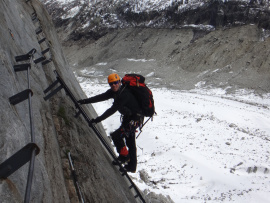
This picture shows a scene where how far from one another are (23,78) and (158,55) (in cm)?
4838

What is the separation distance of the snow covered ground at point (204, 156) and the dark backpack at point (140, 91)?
4673 mm

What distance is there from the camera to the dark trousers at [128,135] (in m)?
5.66

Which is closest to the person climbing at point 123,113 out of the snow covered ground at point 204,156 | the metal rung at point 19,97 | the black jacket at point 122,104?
the black jacket at point 122,104

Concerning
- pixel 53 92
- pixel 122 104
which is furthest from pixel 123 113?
pixel 53 92

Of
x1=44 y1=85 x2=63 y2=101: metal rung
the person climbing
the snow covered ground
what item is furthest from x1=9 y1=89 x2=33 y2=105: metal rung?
the snow covered ground

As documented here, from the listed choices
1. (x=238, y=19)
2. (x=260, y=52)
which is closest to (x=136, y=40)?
(x=238, y=19)

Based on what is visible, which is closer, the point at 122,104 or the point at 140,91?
the point at 122,104

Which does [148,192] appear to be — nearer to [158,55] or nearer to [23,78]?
[23,78]

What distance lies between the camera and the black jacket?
5.14 m

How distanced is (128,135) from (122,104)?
934 millimetres

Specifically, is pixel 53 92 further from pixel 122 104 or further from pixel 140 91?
pixel 140 91

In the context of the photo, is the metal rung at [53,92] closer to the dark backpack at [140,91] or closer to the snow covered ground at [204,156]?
the dark backpack at [140,91]

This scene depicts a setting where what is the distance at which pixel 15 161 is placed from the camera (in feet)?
7.27

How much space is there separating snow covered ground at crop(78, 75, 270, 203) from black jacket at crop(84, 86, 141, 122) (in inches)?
185
